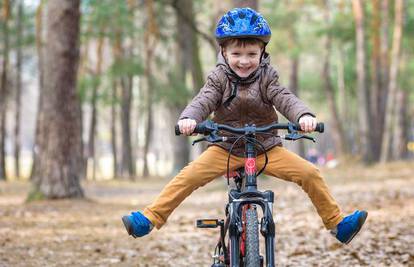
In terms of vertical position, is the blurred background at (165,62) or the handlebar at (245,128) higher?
the blurred background at (165,62)

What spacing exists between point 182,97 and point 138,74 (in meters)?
2.36

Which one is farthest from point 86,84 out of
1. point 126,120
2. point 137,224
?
point 137,224

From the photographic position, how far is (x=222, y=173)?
5.24 meters

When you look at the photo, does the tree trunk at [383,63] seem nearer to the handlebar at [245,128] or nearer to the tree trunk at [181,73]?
the tree trunk at [181,73]

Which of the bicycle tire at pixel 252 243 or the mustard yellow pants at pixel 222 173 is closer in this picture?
the bicycle tire at pixel 252 243

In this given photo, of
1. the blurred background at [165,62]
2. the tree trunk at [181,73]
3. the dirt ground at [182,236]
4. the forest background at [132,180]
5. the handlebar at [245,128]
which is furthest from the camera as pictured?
the tree trunk at [181,73]

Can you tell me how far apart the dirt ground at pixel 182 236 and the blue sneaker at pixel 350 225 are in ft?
7.77

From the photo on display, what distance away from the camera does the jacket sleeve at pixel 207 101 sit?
5.02 metres

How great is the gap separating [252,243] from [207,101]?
1153 millimetres

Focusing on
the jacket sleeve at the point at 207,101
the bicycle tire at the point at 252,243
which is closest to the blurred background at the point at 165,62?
the jacket sleeve at the point at 207,101

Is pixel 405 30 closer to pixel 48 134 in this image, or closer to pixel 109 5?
pixel 109 5

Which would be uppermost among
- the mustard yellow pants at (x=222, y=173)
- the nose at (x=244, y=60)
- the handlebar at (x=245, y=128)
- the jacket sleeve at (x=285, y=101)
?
the nose at (x=244, y=60)

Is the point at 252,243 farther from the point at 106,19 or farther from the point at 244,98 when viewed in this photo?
the point at 106,19

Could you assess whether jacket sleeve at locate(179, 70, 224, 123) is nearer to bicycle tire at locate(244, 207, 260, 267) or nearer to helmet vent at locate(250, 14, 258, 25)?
helmet vent at locate(250, 14, 258, 25)
